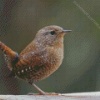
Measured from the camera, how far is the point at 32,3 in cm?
259

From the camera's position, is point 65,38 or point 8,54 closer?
point 8,54

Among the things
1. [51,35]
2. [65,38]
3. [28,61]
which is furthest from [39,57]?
[65,38]

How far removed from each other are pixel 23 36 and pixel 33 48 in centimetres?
83

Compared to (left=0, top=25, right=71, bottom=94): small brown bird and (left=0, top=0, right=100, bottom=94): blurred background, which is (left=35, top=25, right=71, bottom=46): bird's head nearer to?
(left=0, top=25, right=71, bottom=94): small brown bird

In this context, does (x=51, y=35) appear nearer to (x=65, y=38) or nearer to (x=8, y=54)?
(x=8, y=54)

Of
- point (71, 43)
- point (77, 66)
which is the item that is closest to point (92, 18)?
point (71, 43)

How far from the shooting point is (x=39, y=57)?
5.50 ft

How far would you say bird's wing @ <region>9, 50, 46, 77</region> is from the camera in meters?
1.66

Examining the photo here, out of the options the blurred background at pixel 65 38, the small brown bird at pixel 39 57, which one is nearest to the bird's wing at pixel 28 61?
the small brown bird at pixel 39 57

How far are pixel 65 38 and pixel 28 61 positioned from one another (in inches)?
53.9

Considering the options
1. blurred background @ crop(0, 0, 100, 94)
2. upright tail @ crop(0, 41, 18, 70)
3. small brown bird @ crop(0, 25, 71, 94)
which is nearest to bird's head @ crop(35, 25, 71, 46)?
small brown bird @ crop(0, 25, 71, 94)

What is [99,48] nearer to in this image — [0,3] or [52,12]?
[52,12]

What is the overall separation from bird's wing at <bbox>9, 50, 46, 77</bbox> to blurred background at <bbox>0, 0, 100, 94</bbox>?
813 millimetres

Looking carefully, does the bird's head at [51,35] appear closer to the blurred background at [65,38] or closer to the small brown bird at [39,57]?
the small brown bird at [39,57]
